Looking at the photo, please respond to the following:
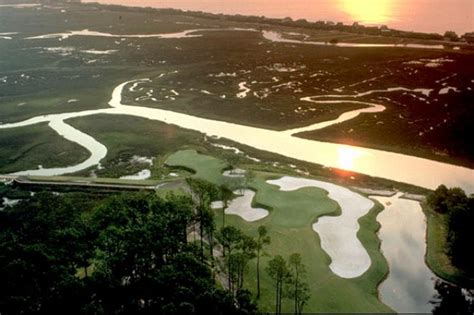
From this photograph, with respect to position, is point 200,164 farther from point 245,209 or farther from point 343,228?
point 343,228

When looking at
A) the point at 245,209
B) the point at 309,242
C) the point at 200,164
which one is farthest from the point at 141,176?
the point at 309,242

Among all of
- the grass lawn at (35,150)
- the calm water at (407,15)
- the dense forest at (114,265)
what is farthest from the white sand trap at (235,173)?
the calm water at (407,15)

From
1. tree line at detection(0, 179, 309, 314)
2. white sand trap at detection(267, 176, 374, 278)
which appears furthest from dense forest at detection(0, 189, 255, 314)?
white sand trap at detection(267, 176, 374, 278)

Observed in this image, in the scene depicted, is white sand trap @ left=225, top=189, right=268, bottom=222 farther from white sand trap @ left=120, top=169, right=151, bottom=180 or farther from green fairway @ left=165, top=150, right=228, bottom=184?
white sand trap @ left=120, top=169, right=151, bottom=180

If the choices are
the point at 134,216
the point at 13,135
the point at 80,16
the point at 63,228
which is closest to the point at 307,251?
the point at 134,216

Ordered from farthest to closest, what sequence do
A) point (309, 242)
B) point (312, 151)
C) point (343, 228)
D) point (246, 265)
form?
point (312, 151)
point (343, 228)
point (309, 242)
point (246, 265)

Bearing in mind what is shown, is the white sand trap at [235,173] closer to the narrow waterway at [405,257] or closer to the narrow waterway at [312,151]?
the narrow waterway at [312,151]

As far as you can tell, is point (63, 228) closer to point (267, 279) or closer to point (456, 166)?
point (267, 279)
